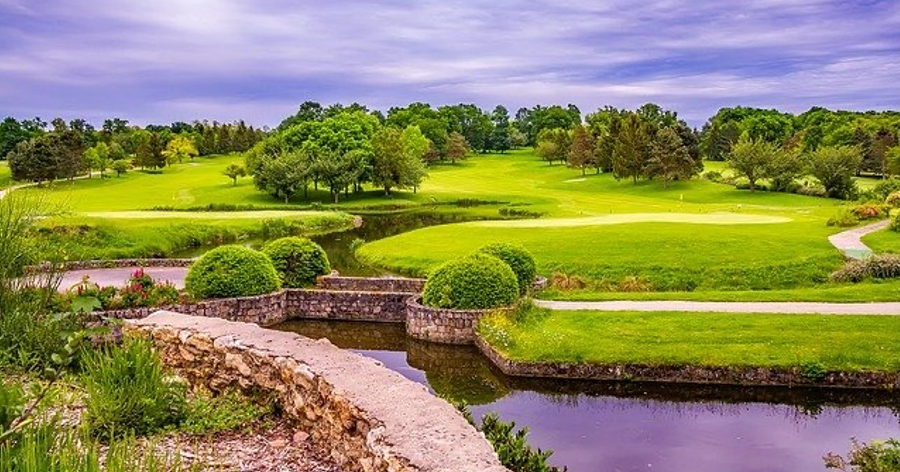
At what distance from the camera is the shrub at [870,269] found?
2386cm

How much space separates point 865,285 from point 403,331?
13807mm

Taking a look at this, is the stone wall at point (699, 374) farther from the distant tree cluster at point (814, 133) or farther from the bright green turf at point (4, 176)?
the bright green turf at point (4, 176)

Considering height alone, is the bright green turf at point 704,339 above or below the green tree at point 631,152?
below

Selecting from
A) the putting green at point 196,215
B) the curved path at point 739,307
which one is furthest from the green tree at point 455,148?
the curved path at point 739,307

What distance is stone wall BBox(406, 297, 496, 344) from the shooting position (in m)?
19.4

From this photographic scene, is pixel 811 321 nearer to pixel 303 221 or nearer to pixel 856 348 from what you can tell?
pixel 856 348

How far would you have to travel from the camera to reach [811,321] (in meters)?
18.0

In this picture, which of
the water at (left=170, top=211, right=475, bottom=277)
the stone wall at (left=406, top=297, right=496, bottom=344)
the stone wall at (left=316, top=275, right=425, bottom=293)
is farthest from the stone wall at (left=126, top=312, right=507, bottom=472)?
the water at (left=170, top=211, right=475, bottom=277)

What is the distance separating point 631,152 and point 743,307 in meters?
56.2

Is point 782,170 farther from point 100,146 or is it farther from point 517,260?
point 100,146

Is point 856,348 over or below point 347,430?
below

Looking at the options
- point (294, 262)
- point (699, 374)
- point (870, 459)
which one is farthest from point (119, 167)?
point (870, 459)

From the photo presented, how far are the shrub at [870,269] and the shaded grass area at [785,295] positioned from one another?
3.22 ft

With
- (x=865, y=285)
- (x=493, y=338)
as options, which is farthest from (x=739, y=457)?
(x=865, y=285)
